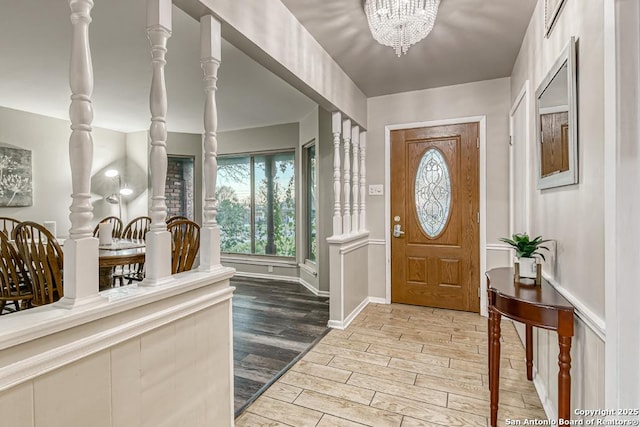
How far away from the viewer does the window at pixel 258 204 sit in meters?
5.25

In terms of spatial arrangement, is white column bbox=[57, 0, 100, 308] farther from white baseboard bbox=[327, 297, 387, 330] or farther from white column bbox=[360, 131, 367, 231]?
white column bbox=[360, 131, 367, 231]

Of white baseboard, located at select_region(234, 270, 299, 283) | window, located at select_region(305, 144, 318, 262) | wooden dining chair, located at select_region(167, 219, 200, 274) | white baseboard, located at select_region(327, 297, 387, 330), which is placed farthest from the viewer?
white baseboard, located at select_region(234, 270, 299, 283)

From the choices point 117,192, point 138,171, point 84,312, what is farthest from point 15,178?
point 84,312

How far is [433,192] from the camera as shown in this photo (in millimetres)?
3723

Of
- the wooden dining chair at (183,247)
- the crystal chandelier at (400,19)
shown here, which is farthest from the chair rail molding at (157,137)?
the crystal chandelier at (400,19)

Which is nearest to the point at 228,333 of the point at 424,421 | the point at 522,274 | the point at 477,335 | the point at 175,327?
the point at 175,327

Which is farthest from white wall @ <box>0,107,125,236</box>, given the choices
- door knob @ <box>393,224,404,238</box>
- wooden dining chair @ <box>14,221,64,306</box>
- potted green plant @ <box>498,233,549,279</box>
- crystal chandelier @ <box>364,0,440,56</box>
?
potted green plant @ <box>498,233,549,279</box>

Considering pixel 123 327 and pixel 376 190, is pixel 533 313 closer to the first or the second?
pixel 123 327

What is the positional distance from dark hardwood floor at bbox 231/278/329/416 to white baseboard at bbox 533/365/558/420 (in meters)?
1.61

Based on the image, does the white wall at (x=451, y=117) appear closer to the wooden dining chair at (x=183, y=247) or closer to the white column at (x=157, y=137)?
the wooden dining chair at (x=183, y=247)

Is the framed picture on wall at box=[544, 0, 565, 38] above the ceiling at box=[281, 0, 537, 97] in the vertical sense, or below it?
below

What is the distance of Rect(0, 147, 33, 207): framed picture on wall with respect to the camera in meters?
4.17

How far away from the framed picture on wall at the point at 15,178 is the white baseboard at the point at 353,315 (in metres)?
4.36

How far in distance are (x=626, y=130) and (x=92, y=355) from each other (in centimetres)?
184
